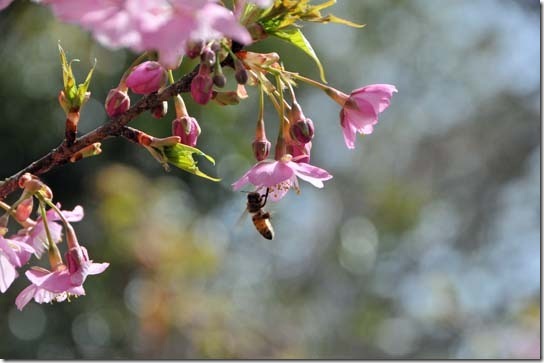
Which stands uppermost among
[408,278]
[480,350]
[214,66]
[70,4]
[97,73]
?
[70,4]

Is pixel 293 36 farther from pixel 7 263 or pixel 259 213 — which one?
pixel 259 213

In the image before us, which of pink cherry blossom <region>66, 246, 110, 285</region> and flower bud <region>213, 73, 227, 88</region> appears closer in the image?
flower bud <region>213, 73, 227, 88</region>

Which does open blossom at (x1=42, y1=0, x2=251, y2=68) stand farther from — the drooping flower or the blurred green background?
the blurred green background

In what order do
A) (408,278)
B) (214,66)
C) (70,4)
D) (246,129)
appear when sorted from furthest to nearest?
1. (408,278)
2. (246,129)
3. (214,66)
4. (70,4)

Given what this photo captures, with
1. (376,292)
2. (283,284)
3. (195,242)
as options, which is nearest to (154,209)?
(195,242)

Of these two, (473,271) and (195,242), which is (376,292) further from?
(195,242)

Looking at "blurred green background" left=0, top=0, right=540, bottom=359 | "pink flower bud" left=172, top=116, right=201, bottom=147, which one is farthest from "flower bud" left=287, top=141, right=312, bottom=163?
"blurred green background" left=0, top=0, right=540, bottom=359
